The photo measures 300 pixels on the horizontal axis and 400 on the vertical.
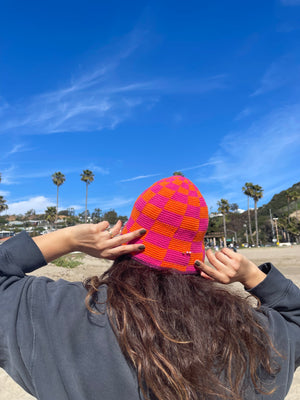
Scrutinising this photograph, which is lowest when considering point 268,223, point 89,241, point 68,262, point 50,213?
point 68,262

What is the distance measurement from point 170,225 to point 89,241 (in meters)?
0.33

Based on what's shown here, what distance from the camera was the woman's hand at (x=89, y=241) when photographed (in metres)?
1.16

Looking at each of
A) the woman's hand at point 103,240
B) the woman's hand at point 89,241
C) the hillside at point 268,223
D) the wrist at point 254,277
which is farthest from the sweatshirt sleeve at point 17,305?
the hillside at point 268,223

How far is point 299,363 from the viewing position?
1300mm

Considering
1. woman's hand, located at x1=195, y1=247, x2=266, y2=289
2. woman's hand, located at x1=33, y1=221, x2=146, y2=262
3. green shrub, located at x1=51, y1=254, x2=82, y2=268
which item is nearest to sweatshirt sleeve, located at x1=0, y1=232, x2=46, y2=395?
woman's hand, located at x1=33, y1=221, x2=146, y2=262

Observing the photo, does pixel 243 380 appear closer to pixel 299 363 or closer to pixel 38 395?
pixel 299 363

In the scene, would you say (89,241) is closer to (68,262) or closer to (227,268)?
(227,268)

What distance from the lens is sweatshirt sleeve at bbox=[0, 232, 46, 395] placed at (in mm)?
1027

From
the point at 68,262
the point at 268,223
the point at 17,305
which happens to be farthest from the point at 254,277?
the point at 268,223

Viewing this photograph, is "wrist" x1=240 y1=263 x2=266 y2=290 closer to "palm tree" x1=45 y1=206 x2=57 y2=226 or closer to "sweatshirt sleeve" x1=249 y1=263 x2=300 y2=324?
"sweatshirt sleeve" x1=249 y1=263 x2=300 y2=324

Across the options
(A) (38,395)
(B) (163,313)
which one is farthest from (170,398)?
(A) (38,395)

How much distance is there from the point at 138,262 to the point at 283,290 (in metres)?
0.60

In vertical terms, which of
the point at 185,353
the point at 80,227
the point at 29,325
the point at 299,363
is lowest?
the point at 299,363

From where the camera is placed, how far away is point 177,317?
1.08 metres
